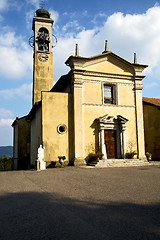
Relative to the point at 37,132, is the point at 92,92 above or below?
above

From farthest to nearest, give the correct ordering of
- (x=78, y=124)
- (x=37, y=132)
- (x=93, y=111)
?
1. (x=37, y=132)
2. (x=93, y=111)
3. (x=78, y=124)

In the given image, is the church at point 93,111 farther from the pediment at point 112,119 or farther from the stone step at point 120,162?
the stone step at point 120,162

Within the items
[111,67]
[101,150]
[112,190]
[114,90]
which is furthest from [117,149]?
[112,190]

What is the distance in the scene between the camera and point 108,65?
60.2 ft

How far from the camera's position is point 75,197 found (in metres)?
5.64

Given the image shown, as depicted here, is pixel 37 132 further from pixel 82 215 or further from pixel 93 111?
pixel 82 215

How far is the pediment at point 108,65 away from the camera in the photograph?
17.7m

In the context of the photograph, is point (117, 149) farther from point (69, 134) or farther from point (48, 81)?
point (48, 81)

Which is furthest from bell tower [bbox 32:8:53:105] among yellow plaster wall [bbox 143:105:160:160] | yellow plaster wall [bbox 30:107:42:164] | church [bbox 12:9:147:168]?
yellow plaster wall [bbox 143:105:160:160]

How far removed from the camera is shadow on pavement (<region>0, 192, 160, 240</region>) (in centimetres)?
320

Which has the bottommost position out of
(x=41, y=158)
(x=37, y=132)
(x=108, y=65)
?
(x=41, y=158)

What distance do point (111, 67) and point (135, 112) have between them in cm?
432

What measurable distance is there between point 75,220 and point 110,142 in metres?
13.9

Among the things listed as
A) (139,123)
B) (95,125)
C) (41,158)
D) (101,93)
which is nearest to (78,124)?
(95,125)
